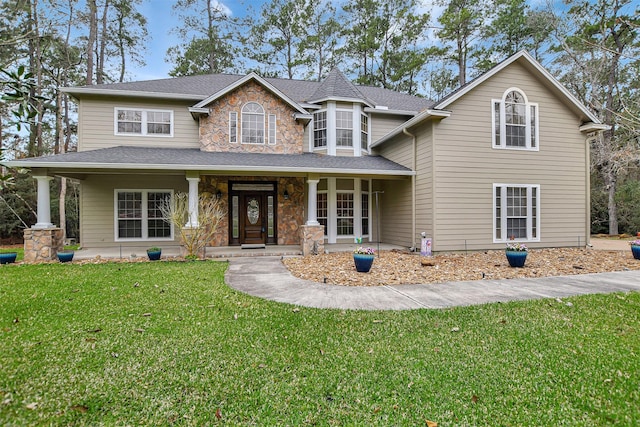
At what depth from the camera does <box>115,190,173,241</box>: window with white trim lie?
11531mm

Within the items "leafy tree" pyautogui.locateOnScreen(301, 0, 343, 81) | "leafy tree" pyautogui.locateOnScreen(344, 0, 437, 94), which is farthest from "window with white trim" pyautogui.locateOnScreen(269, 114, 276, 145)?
"leafy tree" pyautogui.locateOnScreen(344, 0, 437, 94)

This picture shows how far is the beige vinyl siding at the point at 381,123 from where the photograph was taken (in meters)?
13.5

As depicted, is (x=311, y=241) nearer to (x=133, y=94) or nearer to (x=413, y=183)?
(x=413, y=183)

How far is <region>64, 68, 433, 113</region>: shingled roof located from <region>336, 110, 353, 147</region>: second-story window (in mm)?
673

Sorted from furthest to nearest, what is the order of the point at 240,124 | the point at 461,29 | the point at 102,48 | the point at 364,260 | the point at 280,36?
the point at 280,36
the point at 461,29
the point at 102,48
the point at 240,124
the point at 364,260

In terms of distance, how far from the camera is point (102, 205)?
11.4m

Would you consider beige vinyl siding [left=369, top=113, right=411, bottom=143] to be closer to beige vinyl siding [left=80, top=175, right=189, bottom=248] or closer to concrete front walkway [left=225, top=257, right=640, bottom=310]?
concrete front walkway [left=225, top=257, right=640, bottom=310]

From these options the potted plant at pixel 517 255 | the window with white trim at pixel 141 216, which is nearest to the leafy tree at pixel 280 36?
the window with white trim at pixel 141 216

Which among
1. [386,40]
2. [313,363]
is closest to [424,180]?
[313,363]

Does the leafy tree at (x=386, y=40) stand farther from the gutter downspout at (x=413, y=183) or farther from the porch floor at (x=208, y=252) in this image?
the porch floor at (x=208, y=252)

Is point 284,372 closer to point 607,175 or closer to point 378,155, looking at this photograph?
point 378,155

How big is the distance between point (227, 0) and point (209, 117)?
564 inches

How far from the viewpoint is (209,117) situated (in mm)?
11273

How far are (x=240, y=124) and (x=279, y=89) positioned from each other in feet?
10.4
